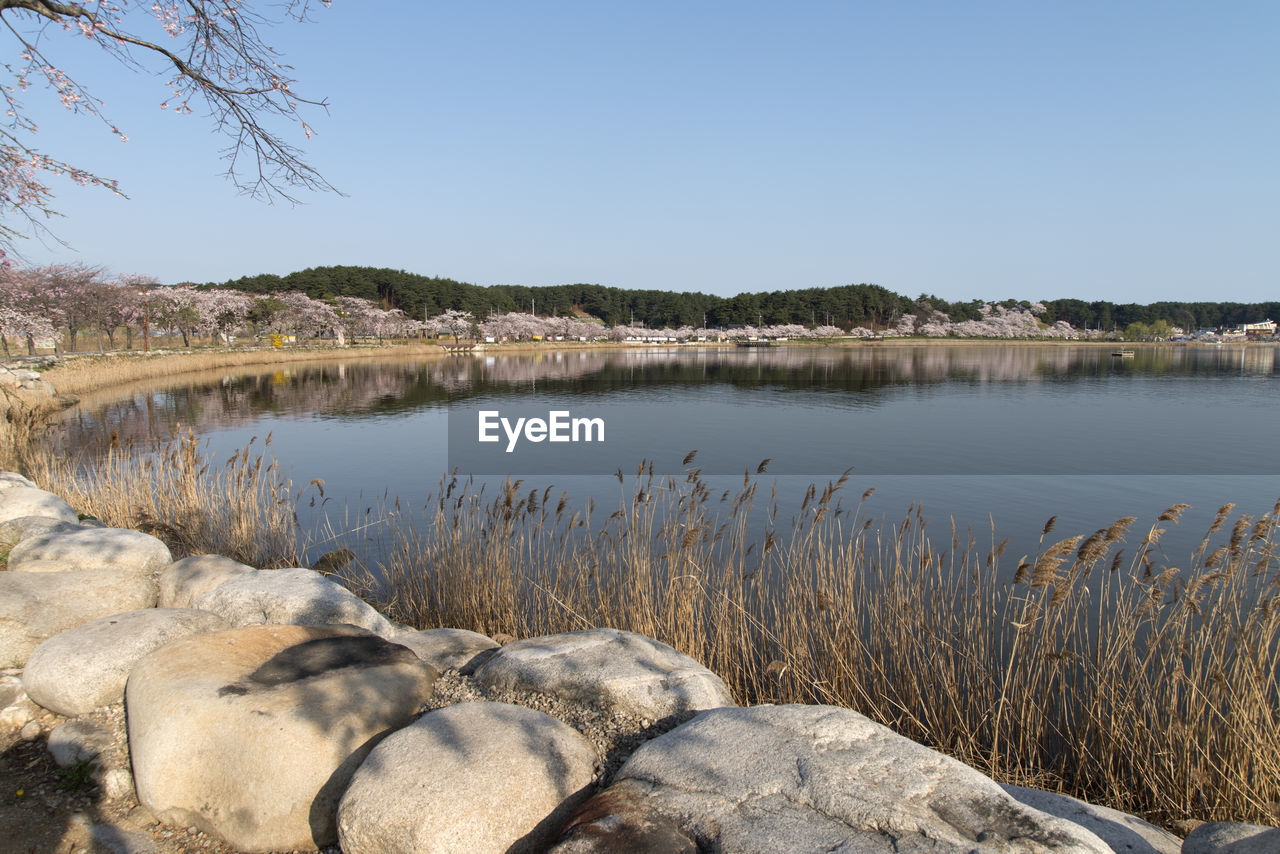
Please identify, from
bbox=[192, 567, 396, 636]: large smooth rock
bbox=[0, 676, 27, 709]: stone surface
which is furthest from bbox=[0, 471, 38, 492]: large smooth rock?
bbox=[192, 567, 396, 636]: large smooth rock

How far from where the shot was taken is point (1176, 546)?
10.3m

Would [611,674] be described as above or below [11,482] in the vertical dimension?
below

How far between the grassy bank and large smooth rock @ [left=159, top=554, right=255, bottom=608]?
193 cm

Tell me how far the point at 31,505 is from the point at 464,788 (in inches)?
289

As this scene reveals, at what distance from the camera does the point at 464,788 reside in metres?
2.83

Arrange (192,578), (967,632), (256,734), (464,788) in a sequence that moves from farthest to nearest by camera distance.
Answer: (192,578) → (967,632) → (256,734) → (464,788)

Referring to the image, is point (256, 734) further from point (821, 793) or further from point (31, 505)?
point (31, 505)

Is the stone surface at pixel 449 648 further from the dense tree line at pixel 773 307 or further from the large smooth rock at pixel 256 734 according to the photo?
the dense tree line at pixel 773 307

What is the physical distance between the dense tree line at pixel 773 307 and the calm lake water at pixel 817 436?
249 feet

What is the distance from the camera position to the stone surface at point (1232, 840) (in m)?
2.54

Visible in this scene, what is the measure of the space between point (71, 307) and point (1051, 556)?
182ft

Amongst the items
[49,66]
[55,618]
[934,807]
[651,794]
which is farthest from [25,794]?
[49,66]

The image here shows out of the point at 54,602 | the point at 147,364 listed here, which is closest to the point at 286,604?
the point at 54,602

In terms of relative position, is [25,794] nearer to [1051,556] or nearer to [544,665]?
[544,665]
